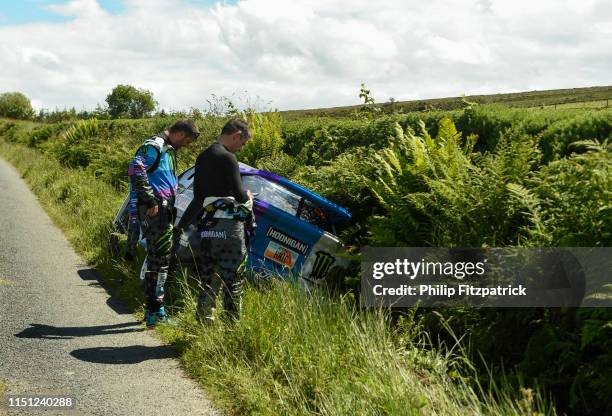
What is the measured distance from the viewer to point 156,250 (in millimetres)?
Result: 6996

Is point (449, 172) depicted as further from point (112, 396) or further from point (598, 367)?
point (112, 396)

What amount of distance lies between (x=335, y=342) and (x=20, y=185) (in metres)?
21.9

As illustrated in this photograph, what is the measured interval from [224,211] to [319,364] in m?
1.92

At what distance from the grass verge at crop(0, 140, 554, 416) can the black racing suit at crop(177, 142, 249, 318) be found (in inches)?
9.6

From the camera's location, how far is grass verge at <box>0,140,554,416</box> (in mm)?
4039

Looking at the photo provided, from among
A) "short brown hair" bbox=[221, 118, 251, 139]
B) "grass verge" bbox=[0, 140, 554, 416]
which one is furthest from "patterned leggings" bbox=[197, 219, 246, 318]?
"short brown hair" bbox=[221, 118, 251, 139]

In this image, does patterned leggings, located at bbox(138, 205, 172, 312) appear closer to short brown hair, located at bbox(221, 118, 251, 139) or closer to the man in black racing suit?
the man in black racing suit

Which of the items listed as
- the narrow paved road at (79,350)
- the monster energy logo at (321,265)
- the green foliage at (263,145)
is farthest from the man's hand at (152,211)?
the green foliage at (263,145)

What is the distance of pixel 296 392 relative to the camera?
4.62m

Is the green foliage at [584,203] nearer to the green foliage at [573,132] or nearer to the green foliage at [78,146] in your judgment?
the green foliage at [573,132]

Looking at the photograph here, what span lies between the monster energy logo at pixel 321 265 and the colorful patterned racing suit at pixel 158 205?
168cm

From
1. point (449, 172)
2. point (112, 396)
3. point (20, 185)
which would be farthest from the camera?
point (20, 185)

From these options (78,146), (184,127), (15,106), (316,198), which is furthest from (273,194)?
(15,106)

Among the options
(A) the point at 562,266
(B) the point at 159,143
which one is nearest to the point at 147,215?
(B) the point at 159,143
